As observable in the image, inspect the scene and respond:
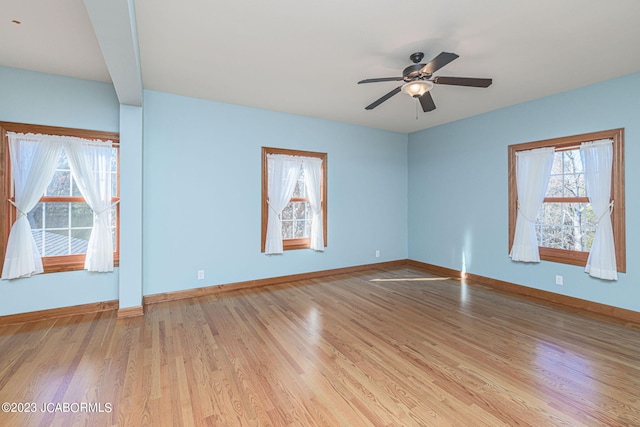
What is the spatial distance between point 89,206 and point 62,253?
623 millimetres

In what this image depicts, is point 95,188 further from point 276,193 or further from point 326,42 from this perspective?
point 326,42

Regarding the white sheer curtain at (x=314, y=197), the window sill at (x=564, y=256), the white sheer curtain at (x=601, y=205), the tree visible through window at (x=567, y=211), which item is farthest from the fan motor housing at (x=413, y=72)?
the window sill at (x=564, y=256)

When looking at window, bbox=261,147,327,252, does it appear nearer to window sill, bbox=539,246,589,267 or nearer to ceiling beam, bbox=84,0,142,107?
ceiling beam, bbox=84,0,142,107

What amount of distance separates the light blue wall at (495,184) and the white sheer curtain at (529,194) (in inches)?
7.5

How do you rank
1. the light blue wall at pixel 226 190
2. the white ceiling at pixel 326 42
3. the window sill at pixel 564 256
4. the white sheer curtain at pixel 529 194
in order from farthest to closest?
1. the white sheer curtain at pixel 529 194
2. the light blue wall at pixel 226 190
3. the window sill at pixel 564 256
4. the white ceiling at pixel 326 42

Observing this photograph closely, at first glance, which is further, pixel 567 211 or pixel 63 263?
pixel 567 211

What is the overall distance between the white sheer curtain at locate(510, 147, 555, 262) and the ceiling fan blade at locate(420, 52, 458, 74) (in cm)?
262

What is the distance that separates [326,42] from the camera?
8.43ft

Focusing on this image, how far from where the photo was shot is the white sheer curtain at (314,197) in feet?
15.9

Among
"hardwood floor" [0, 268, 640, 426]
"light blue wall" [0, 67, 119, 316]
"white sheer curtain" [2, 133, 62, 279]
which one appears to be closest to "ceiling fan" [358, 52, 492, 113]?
"hardwood floor" [0, 268, 640, 426]

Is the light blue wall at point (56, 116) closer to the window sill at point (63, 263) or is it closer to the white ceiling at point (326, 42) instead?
the window sill at point (63, 263)

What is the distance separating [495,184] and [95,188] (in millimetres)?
5604

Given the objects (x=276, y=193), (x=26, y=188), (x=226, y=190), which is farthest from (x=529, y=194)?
(x=26, y=188)

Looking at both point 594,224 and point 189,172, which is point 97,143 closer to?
point 189,172
